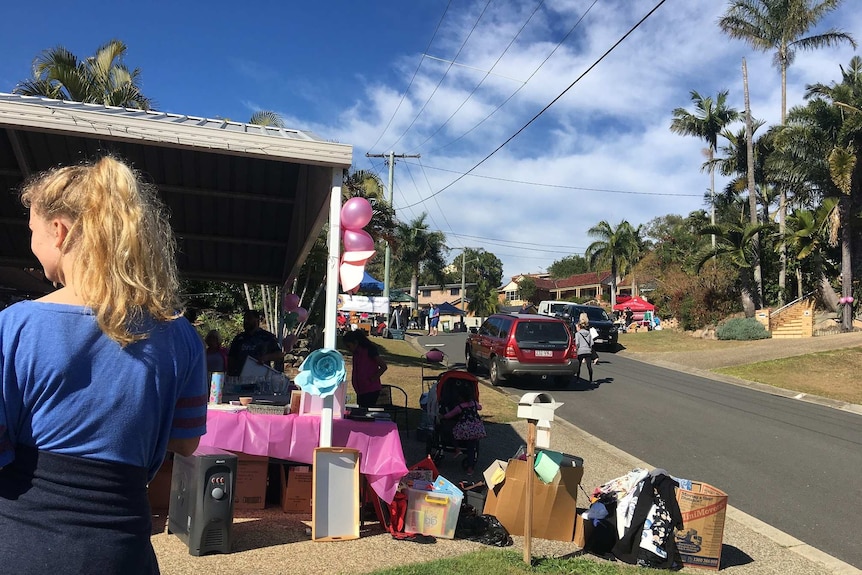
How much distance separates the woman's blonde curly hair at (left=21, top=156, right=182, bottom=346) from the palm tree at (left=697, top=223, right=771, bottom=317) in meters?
30.4

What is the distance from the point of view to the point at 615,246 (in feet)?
160

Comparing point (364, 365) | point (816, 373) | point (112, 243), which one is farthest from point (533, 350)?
point (112, 243)

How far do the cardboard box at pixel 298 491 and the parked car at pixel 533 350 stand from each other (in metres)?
8.99

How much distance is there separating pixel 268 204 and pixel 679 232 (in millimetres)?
57976

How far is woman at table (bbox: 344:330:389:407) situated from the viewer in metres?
7.51

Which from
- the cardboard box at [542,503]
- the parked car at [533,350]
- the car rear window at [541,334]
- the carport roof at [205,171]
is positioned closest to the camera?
the carport roof at [205,171]

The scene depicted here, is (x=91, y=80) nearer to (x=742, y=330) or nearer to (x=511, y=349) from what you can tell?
(x=511, y=349)

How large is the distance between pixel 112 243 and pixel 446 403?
577 cm

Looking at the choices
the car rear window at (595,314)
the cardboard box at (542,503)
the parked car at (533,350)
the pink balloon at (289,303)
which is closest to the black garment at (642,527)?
the cardboard box at (542,503)

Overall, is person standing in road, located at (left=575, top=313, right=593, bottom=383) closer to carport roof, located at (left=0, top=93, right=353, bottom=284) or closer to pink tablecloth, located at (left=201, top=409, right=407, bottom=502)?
carport roof, located at (left=0, top=93, right=353, bottom=284)

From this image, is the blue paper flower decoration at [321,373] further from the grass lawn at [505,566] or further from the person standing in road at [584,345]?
the person standing in road at [584,345]

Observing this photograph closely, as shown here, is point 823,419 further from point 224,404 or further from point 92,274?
point 92,274

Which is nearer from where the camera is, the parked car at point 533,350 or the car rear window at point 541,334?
the parked car at point 533,350

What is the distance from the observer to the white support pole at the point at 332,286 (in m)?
5.07
